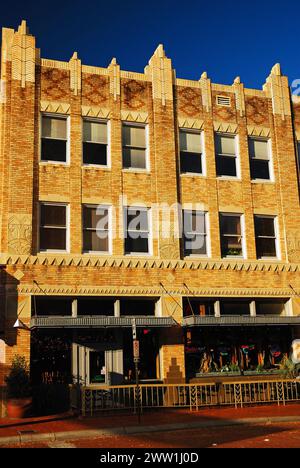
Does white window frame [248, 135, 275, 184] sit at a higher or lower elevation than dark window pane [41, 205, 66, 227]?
higher

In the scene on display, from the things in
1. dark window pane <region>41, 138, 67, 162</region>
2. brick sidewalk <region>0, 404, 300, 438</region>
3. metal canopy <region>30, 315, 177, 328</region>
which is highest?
dark window pane <region>41, 138, 67, 162</region>

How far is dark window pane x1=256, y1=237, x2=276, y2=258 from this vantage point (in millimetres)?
23812

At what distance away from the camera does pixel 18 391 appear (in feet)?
60.1

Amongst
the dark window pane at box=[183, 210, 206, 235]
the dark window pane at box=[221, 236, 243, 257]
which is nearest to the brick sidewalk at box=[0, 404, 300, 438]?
the dark window pane at box=[221, 236, 243, 257]

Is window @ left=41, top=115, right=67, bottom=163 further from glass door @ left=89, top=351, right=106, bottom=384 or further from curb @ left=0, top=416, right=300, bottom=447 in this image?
curb @ left=0, top=416, right=300, bottom=447

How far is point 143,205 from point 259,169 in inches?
234

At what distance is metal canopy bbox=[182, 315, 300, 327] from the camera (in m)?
20.6

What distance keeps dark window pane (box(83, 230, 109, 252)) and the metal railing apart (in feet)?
17.7

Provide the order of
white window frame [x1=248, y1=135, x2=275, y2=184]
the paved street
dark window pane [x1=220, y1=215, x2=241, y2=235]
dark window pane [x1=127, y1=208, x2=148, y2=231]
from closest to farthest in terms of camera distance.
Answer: the paved street, dark window pane [x1=127, y1=208, x2=148, y2=231], dark window pane [x1=220, y1=215, x2=241, y2=235], white window frame [x1=248, y1=135, x2=275, y2=184]

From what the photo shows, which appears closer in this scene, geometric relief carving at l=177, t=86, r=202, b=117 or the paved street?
the paved street

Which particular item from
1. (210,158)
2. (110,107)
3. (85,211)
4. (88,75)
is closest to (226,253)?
(210,158)

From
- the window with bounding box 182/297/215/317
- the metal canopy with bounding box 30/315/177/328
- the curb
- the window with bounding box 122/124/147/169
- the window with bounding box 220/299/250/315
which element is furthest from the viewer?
the window with bounding box 122/124/147/169

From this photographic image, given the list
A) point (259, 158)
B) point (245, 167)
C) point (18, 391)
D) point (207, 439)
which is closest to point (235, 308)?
point (245, 167)

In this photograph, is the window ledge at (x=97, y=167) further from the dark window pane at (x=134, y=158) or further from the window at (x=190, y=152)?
the window at (x=190, y=152)
